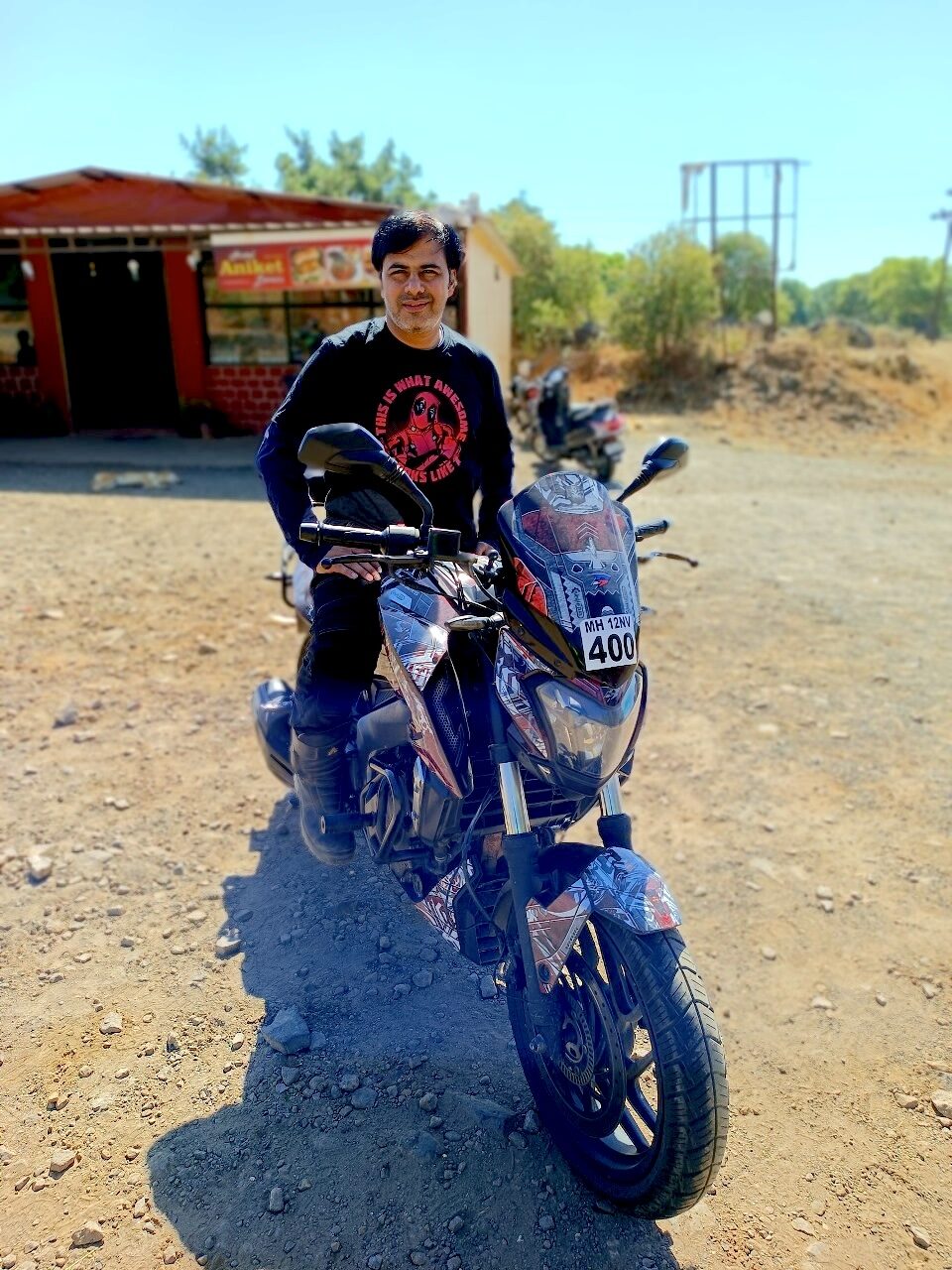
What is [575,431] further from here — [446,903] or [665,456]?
[446,903]

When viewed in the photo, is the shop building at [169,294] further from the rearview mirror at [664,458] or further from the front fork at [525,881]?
the front fork at [525,881]

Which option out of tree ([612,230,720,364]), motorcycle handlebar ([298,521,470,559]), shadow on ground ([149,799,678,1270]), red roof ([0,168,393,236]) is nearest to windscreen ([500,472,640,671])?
motorcycle handlebar ([298,521,470,559])

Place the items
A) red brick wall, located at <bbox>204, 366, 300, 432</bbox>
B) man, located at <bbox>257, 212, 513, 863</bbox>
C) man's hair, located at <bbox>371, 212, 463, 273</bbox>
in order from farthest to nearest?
red brick wall, located at <bbox>204, 366, 300, 432</bbox>, man, located at <bbox>257, 212, 513, 863</bbox>, man's hair, located at <bbox>371, 212, 463, 273</bbox>

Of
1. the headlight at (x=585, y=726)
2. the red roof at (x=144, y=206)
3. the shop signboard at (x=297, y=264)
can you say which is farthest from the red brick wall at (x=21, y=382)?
the headlight at (x=585, y=726)

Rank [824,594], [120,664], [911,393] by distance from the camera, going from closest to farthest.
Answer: [120,664], [824,594], [911,393]

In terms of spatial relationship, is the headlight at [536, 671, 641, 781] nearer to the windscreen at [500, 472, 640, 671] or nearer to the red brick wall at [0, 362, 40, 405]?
the windscreen at [500, 472, 640, 671]

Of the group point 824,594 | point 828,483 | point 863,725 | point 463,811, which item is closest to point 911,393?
point 828,483

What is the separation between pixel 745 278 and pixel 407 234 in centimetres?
2672

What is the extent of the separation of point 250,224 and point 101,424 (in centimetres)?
467

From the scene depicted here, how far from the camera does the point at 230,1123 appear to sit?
2359 mm

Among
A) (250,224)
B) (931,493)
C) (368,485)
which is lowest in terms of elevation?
(931,493)

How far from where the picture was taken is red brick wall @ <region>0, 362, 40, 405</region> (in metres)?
15.4

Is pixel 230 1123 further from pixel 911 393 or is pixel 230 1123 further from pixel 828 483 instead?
pixel 911 393

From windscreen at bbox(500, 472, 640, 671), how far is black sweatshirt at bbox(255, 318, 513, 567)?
650mm
